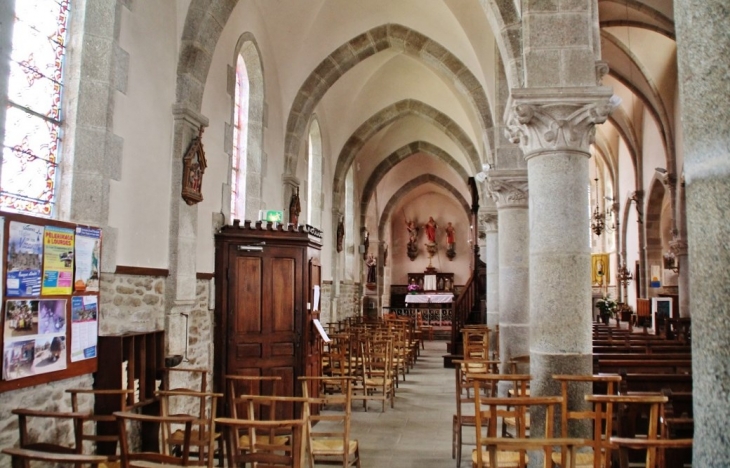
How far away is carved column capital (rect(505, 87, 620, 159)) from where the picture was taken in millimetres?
5078

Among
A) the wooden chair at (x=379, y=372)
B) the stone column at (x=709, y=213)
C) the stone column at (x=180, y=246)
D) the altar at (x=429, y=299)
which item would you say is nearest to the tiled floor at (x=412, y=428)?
the wooden chair at (x=379, y=372)

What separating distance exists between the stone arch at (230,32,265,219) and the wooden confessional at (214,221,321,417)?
216 centimetres

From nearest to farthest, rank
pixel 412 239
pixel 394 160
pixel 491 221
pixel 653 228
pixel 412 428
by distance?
pixel 412 428 < pixel 491 221 < pixel 653 228 < pixel 394 160 < pixel 412 239

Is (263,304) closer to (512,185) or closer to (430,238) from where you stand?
(512,185)

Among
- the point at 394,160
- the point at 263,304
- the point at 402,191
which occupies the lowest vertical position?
the point at 263,304

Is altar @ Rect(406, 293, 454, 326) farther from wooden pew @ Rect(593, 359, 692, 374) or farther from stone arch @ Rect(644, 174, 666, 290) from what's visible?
wooden pew @ Rect(593, 359, 692, 374)

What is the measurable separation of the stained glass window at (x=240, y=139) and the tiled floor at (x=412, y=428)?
3.58 m

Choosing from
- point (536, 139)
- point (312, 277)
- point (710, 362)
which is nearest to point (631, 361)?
point (536, 139)

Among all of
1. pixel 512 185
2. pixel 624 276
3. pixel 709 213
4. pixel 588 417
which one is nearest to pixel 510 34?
pixel 512 185

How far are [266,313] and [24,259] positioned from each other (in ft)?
11.1

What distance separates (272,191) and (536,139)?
6.34 meters

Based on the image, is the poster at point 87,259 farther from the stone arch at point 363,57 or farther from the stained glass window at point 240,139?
the stone arch at point 363,57

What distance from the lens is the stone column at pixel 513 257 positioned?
9016mm

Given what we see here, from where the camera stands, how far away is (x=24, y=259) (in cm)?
441
